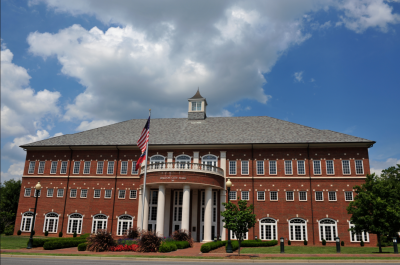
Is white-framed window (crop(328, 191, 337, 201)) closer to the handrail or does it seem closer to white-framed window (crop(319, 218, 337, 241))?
white-framed window (crop(319, 218, 337, 241))

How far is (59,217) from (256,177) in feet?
82.3

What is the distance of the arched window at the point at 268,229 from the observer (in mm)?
34719

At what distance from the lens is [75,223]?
38.1m

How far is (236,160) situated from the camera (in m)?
37.6

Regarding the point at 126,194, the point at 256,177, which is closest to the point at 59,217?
the point at 126,194

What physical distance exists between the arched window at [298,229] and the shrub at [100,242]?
20.5m

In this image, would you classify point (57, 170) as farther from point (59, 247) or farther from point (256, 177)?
point (256, 177)

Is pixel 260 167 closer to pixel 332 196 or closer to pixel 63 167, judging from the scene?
pixel 332 196

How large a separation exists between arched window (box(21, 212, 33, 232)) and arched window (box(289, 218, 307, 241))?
32.2 m

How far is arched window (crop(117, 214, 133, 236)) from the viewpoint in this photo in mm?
37219

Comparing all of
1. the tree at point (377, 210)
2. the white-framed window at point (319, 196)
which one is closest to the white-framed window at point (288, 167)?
the white-framed window at point (319, 196)

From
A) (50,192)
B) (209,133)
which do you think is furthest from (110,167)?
(209,133)

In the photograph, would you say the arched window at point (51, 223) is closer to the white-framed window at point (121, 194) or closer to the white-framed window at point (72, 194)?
the white-framed window at point (72, 194)

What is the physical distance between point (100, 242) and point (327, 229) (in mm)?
24648
